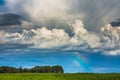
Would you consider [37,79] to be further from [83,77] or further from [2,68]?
[2,68]

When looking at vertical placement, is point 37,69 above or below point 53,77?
above

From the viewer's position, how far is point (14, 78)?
8144 centimetres

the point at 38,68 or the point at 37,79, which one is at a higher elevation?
the point at 38,68

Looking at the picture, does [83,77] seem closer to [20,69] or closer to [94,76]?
[94,76]

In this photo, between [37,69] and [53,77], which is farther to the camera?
[37,69]

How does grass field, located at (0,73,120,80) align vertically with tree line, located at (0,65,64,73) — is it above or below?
below

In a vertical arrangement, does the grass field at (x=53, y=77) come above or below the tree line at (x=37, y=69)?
below

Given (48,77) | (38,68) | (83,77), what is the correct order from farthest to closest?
(38,68) < (83,77) < (48,77)

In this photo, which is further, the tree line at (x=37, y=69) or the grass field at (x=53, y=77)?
the tree line at (x=37, y=69)

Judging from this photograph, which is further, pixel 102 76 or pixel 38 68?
pixel 38 68

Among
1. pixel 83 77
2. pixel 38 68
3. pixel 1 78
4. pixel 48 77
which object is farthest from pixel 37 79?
pixel 38 68

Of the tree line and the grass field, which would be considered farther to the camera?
the tree line

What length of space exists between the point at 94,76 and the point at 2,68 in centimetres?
7447

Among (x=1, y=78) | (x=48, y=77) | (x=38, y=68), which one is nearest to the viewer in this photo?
(x=1, y=78)
